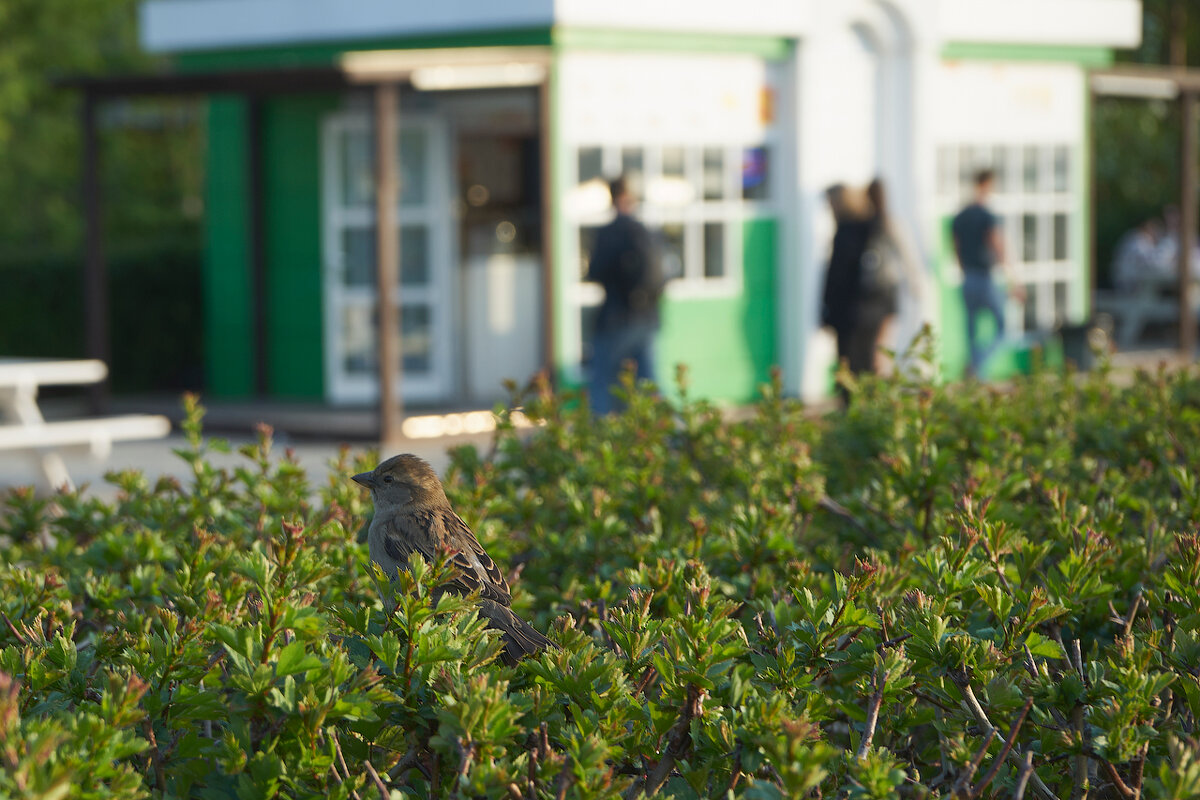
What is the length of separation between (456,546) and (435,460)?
8222 millimetres

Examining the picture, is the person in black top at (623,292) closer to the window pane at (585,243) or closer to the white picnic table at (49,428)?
the window pane at (585,243)

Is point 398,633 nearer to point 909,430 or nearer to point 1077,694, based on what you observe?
point 1077,694

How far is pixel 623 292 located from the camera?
492 inches

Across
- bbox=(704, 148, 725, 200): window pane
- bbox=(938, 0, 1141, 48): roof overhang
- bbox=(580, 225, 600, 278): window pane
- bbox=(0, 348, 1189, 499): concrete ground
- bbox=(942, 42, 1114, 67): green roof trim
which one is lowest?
bbox=(0, 348, 1189, 499): concrete ground

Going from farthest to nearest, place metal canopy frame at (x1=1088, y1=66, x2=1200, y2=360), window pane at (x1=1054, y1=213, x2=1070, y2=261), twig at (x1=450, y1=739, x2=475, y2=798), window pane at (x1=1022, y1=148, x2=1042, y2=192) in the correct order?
1. window pane at (x1=1054, y1=213, x2=1070, y2=261)
2. window pane at (x1=1022, y1=148, x2=1042, y2=192)
3. metal canopy frame at (x1=1088, y1=66, x2=1200, y2=360)
4. twig at (x1=450, y1=739, x2=475, y2=798)

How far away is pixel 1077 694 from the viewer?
2811 millimetres

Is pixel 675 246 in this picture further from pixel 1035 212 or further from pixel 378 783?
pixel 378 783

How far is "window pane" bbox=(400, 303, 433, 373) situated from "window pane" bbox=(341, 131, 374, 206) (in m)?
1.07

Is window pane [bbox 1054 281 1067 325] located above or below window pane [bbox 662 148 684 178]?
below

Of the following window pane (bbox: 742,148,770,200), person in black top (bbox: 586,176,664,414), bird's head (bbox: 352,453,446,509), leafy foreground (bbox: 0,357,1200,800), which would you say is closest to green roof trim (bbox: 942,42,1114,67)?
window pane (bbox: 742,148,770,200)

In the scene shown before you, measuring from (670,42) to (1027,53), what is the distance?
4673 millimetres

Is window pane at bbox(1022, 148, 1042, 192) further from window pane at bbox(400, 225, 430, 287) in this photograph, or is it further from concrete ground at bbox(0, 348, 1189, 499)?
window pane at bbox(400, 225, 430, 287)

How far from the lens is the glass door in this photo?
14.9 m

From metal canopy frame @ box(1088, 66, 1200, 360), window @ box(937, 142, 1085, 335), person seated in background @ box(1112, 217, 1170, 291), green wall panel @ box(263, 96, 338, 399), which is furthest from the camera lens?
person seated in background @ box(1112, 217, 1170, 291)
